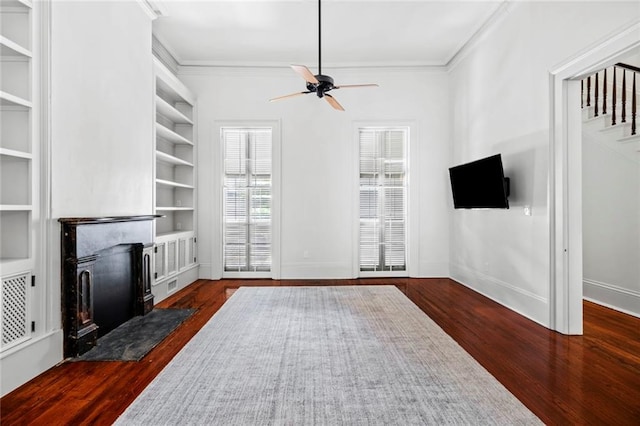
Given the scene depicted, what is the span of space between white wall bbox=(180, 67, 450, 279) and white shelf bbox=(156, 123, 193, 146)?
0.37m

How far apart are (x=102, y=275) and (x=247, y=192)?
3013 millimetres

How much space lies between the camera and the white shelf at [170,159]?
4773 millimetres

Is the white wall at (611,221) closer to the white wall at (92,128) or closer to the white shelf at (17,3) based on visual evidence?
the white wall at (92,128)

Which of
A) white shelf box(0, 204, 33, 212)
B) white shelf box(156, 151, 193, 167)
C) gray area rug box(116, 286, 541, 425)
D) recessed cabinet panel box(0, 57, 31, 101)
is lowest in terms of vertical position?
gray area rug box(116, 286, 541, 425)

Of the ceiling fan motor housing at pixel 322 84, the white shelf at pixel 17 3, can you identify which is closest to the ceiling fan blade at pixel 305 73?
the ceiling fan motor housing at pixel 322 84

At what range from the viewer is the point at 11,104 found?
249 cm

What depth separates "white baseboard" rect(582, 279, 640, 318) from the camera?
397 cm

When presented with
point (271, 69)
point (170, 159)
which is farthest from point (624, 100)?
point (170, 159)

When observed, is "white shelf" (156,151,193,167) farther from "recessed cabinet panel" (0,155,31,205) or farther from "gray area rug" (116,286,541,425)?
"gray area rug" (116,286,541,425)

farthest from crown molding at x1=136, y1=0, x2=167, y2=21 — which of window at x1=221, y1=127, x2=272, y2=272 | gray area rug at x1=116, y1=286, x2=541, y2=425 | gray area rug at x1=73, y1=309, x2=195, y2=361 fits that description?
gray area rug at x1=116, y1=286, x2=541, y2=425

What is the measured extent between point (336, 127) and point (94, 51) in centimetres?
367

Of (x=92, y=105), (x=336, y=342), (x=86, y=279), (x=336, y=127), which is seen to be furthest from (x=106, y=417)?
(x=336, y=127)

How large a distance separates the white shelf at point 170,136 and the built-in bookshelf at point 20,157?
7.06 feet

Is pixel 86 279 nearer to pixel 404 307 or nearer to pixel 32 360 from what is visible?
pixel 32 360
